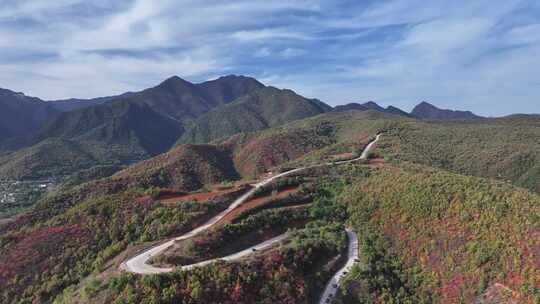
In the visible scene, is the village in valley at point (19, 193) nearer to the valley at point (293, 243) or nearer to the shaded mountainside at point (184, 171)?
the shaded mountainside at point (184, 171)

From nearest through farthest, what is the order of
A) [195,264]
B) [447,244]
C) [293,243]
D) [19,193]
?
[195,264] < [447,244] < [293,243] < [19,193]

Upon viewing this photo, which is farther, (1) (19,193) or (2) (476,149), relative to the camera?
(1) (19,193)

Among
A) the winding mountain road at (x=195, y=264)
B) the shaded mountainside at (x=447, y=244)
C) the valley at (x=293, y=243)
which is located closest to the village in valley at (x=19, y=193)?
the valley at (x=293, y=243)

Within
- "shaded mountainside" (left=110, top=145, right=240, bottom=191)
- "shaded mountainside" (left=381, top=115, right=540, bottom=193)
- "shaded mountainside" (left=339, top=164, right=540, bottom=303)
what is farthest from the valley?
"shaded mountainside" (left=110, top=145, right=240, bottom=191)

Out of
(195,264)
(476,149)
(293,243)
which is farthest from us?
(476,149)

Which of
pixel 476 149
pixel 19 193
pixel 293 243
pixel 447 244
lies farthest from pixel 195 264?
pixel 19 193

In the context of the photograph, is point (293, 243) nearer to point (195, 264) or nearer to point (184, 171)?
point (195, 264)

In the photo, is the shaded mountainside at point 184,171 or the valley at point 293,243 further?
the shaded mountainside at point 184,171

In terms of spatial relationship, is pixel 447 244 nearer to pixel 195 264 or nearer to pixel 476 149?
pixel 195 264

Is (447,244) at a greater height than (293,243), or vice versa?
(293,243)

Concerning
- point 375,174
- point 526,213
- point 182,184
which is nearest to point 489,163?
point 375,174

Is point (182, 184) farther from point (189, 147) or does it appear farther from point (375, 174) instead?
point (375, 174)

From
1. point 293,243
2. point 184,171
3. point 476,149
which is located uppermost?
point 476,149

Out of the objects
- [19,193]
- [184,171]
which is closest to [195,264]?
[184,171]
